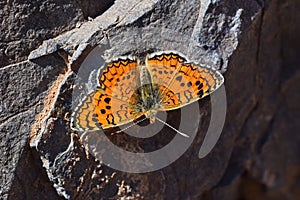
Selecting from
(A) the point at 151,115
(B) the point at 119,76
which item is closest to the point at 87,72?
(B) the point at 119,76

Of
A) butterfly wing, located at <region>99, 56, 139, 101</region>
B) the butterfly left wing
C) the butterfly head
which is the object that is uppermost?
butterfly wing, located at <region>99, 56, 139, 101</region>

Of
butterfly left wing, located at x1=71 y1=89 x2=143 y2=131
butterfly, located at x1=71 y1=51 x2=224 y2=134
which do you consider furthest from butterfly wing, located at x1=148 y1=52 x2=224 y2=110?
butterfly left wing, located at x1=71 y1=89 x2=143 y2=131

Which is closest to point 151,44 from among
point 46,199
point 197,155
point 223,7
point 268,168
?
point 223,7

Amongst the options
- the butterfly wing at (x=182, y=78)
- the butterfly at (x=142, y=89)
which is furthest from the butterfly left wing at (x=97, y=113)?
the butterfly wing at (x=182, y=78)

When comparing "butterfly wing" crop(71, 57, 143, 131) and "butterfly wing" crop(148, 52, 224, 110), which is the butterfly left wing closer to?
"butterfly wing" crop(71, 57, 143, 131)

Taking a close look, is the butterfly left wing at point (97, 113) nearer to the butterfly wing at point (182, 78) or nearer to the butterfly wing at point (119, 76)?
the butterfly wing at point (119, 76)

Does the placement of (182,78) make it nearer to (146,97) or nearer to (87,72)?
(146,97)

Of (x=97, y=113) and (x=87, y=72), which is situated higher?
(x=87, y=72)
